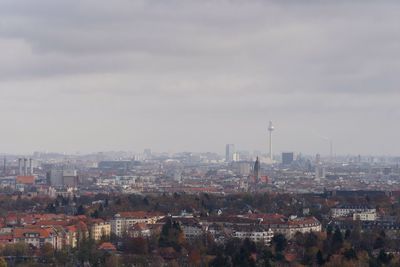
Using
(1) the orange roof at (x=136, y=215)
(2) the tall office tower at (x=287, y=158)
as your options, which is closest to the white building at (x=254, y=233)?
(1) the orange roof at (x=136, y=215)

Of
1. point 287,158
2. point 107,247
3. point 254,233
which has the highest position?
point 287,158

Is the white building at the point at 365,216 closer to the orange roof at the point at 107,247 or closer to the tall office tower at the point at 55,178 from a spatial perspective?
the orange roof at the point at 107,247

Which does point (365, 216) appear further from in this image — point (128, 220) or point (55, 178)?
point (55, 178)

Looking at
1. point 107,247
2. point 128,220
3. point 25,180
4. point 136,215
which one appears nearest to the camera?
point 107,247

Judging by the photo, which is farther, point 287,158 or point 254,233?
point 287,158

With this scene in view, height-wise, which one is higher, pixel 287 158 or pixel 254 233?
pixel 287 158

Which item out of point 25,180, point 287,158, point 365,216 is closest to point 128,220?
point 365,216

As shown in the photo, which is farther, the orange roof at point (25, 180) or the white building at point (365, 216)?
the orange roof at point (25, 180)

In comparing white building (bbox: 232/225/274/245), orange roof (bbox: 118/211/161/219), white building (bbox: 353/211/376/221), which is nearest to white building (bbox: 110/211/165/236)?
orange roof (bbox: 118/211/161/219)

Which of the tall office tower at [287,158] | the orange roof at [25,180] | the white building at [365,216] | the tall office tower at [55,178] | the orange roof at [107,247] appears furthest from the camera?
the tall office tower at [287,158]

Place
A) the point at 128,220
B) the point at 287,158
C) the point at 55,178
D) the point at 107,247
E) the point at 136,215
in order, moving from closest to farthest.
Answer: the point at 107,247
the point at 128,220
the point at 136,215
the point at 55,178
the point at 287,158

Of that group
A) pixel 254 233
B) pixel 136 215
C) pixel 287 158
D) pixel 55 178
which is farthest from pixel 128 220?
pixel 287 158
